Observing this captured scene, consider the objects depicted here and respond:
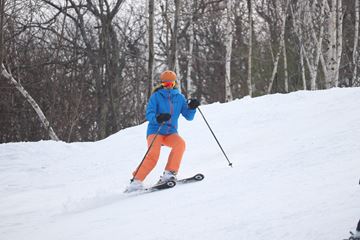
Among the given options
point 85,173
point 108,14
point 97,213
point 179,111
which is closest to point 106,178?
point 85,173

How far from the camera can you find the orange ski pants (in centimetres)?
565

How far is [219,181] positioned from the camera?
5125 millimetres

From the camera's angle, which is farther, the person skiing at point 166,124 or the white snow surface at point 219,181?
the person skiing at point 166,124

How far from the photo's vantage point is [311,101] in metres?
9.01

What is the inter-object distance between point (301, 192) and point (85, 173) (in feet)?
17.1

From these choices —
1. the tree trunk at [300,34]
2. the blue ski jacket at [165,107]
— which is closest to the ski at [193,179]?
the blue ski jacket at [165,107]

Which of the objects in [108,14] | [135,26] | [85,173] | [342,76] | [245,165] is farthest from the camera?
[135,26]

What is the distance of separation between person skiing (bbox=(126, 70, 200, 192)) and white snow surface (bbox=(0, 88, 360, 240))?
1.47 feet

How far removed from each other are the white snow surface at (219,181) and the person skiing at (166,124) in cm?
45

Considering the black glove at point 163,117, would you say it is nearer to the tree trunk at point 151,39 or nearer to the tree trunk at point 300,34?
the tree trunk at point 151,39

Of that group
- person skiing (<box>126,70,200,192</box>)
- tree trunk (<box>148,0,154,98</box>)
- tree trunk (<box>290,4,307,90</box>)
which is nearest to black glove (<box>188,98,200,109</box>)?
person skiing (<box>126,70,200,192</box>)

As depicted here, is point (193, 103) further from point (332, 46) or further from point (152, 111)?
point (332, 46)

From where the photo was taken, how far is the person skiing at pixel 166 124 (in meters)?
5.69

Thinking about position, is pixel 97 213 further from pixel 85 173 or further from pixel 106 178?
pixel 85 173
